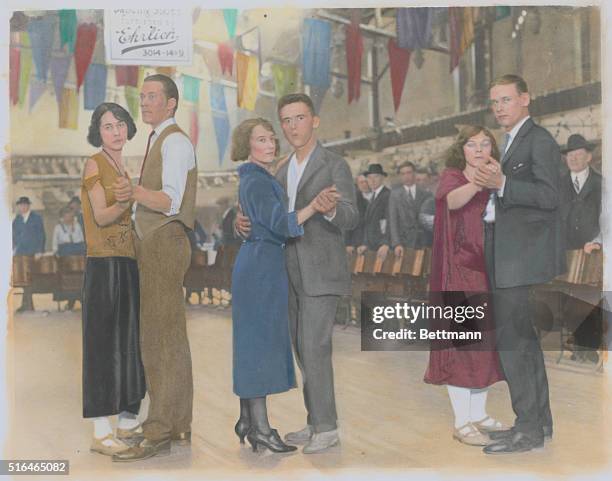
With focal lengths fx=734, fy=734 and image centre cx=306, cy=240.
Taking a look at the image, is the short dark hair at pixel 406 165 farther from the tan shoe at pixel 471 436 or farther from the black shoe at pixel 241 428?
the black shoe at pixel 241 428

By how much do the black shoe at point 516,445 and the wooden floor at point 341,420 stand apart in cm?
4

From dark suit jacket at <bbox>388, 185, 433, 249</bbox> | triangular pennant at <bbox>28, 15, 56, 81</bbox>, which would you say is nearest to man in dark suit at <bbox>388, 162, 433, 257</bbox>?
dark suit jacket at <bbox>388, 185, 433, 249</bbox>

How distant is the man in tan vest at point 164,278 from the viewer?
3967 mm

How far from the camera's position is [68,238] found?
13.3 ft

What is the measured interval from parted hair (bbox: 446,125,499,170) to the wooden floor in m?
1.07

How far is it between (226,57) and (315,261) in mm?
1232

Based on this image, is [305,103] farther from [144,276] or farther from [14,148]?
[14,148]

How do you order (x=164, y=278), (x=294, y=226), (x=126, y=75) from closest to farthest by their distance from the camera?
(x=294, y=226)
(x=164, y=278)
(x=126, y=75)

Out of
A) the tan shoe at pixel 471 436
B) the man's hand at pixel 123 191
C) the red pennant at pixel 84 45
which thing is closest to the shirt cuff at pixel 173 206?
the man's hand at pixel 123 191

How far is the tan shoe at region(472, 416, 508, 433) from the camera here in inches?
157

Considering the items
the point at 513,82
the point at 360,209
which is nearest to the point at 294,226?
the point at 360,209

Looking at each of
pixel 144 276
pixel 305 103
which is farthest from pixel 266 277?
pixel 305 103

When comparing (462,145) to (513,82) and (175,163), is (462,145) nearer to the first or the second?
(513,82)

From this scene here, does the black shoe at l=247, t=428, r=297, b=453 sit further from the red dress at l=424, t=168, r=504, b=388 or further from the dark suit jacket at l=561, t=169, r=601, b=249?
the dark suit jacket at l=561, t=169, r=601, b=249
